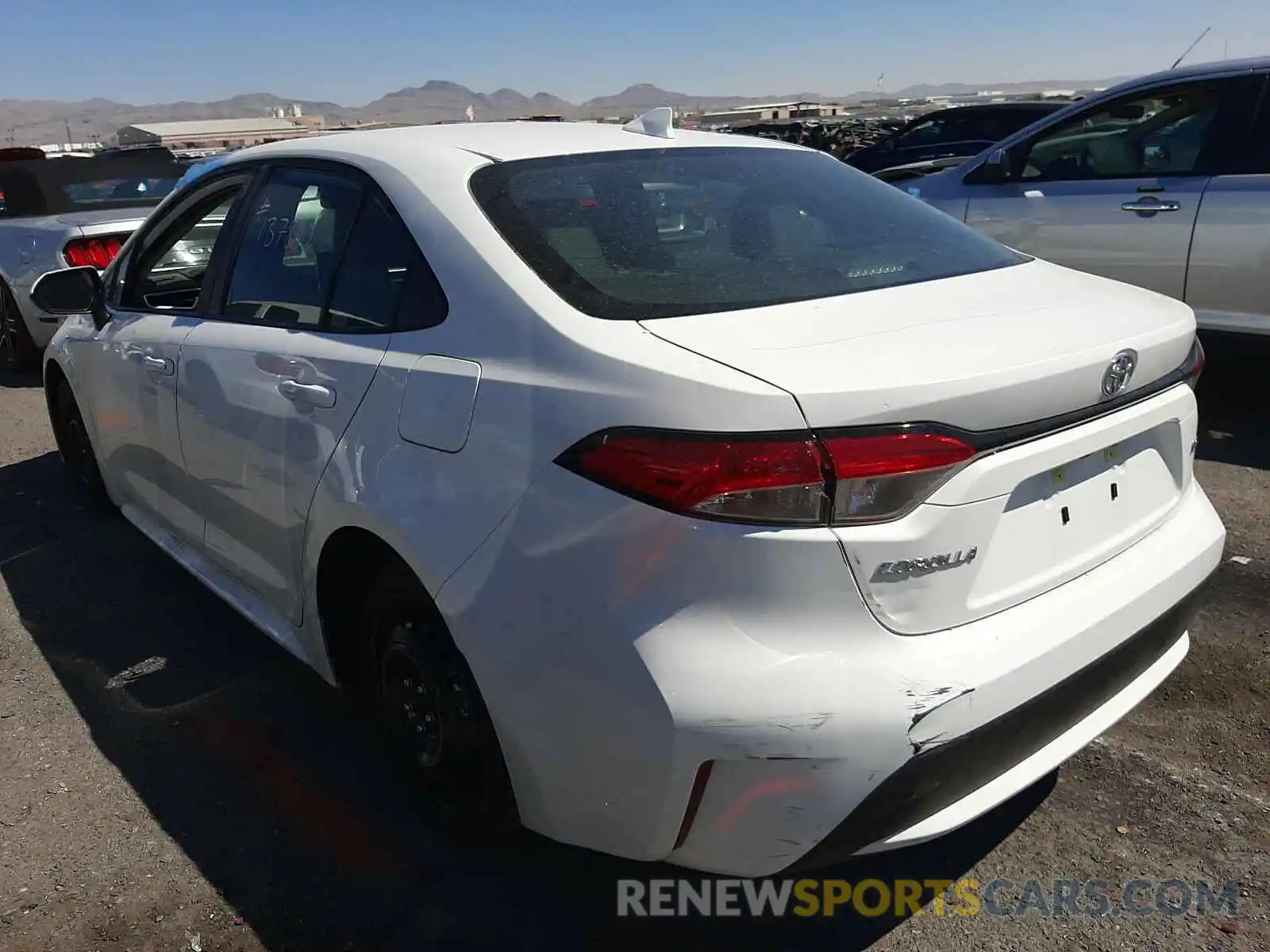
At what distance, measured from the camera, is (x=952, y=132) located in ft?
44.9

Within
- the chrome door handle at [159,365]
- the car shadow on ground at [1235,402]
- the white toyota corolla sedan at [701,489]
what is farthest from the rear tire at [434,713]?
the car shadow on ground at [1235,402]

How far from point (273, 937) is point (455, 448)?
1.17 m

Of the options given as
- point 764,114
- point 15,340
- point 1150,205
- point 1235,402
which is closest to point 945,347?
point 1150,205

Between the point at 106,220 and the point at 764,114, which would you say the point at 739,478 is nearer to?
the point at 106,220

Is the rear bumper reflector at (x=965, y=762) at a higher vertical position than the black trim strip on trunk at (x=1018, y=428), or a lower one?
lower

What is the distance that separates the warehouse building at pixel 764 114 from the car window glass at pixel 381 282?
29.2 meters

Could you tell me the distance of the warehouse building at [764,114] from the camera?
119 ft

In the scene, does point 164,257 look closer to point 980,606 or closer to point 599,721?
point 599,721

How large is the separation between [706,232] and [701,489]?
97 cm

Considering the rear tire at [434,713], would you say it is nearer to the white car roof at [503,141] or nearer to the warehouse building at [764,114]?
the white car roof at [503,141]

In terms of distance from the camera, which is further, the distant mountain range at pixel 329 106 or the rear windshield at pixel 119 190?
the distant mountain range at pixel 329 106

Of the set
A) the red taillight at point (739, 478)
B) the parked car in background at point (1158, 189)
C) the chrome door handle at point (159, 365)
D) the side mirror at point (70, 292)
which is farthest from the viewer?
the parked car in background at point (1158, 189)

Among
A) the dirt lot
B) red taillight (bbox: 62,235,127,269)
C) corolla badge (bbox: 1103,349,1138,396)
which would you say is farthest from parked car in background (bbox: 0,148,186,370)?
corolla badge (bbox: 1103,349,1138,396)

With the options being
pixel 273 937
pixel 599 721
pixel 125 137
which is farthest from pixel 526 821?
pixel 125 137
